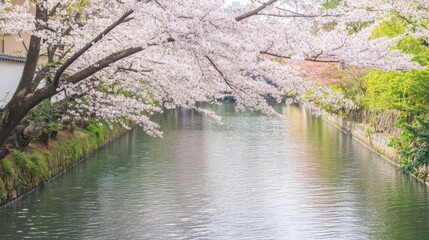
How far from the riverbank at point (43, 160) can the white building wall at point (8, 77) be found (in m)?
2.31

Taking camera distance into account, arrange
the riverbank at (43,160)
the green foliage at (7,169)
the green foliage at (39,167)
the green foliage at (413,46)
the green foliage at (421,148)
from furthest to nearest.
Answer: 1. the green foliage at (413,46)
2. the green foliage at (39,167)
3. the green foliage at (421,148)
4. the riverbank at (43,160)
5. the green foliage at (7,169)

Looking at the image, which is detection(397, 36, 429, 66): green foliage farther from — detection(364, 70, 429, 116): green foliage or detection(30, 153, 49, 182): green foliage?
detection(30, 153, 49, 182): green foliage

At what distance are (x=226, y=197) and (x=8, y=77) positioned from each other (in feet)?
34.1

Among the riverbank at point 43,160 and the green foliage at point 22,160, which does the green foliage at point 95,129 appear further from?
the green foliage at point 22,160

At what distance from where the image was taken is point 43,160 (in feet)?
88.1

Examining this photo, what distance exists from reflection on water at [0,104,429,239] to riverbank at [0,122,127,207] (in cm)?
51

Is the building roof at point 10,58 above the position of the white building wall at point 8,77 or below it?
above

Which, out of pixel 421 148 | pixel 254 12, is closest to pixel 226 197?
pixel 421 148

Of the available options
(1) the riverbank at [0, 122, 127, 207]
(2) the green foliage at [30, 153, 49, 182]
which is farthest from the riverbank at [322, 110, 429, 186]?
(2) the green foliage at [30, 153, 49, 182]

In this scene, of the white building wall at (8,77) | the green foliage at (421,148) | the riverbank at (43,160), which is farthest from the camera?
the white building wall at (8,77)

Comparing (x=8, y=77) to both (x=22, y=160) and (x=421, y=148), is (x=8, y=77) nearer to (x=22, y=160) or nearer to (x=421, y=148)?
(x=22, y=160)

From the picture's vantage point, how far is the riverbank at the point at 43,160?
22453 mm

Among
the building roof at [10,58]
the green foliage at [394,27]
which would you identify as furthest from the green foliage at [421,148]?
the building roof at [10,58]

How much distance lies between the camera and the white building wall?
2677 centimetres
